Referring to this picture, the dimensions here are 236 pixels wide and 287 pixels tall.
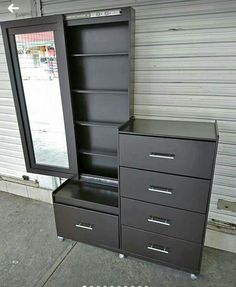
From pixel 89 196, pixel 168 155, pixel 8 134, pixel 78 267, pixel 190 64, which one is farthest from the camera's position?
pixel 8 134

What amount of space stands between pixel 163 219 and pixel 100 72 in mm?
1232

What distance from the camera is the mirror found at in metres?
1.91

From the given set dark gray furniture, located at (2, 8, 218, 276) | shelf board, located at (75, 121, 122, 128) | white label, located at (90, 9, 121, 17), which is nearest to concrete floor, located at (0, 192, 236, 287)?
dark gray furniture, located at (2, 8, 218, 276)

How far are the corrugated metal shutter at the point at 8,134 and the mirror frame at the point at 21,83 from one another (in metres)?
0.35

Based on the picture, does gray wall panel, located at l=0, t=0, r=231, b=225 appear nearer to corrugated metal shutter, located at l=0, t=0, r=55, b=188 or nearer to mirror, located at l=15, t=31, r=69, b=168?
mirror, located at l=15, t=31, r=69, b=168

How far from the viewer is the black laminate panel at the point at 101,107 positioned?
190 cm

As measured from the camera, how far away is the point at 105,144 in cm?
207

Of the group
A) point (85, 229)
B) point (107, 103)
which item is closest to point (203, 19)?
point (107, 103)

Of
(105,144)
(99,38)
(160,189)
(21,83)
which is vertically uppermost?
(99,38)

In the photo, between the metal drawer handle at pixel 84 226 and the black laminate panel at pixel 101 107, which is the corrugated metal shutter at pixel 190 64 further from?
the metal drawer handle at pixel 84 226

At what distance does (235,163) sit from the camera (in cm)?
172

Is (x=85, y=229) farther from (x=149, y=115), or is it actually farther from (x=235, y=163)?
(x=235, y=163)

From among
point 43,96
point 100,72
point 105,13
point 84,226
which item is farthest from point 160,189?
point 43,96

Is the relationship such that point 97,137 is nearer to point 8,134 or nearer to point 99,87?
point 99,87
